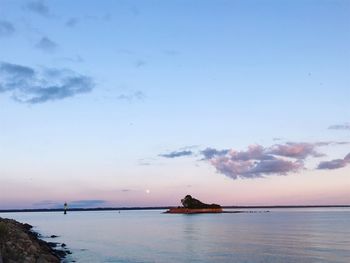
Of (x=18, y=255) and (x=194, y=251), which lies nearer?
(x=18, y=255)

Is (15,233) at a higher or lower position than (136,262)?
higher

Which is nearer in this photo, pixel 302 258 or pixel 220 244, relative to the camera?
pixel 302 258

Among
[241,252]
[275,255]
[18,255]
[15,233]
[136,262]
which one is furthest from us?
[241,252]

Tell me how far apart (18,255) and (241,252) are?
33249 millimetres

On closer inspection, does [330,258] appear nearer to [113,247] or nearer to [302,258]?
[302,258]

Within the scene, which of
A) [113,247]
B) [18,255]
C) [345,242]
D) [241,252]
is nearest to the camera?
[18,255]

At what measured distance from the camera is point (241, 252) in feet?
199

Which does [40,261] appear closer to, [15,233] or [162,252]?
[15,233]

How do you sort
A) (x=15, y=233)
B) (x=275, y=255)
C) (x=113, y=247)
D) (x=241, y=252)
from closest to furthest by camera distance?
(x=15, y=233), (x=275, y=255), (x=241, y=252), (x=113, y=247)

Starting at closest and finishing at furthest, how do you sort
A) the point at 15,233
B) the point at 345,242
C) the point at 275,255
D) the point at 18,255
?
the point at 18,255 → the point at 15,233 → the point at 275,255 → the point at 345,242

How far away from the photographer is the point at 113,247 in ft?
233

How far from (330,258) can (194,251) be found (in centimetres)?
1803

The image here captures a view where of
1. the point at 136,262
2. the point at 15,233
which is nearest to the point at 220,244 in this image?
the point at 136,262

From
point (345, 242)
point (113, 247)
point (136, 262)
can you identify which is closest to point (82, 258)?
point (136, 262)
